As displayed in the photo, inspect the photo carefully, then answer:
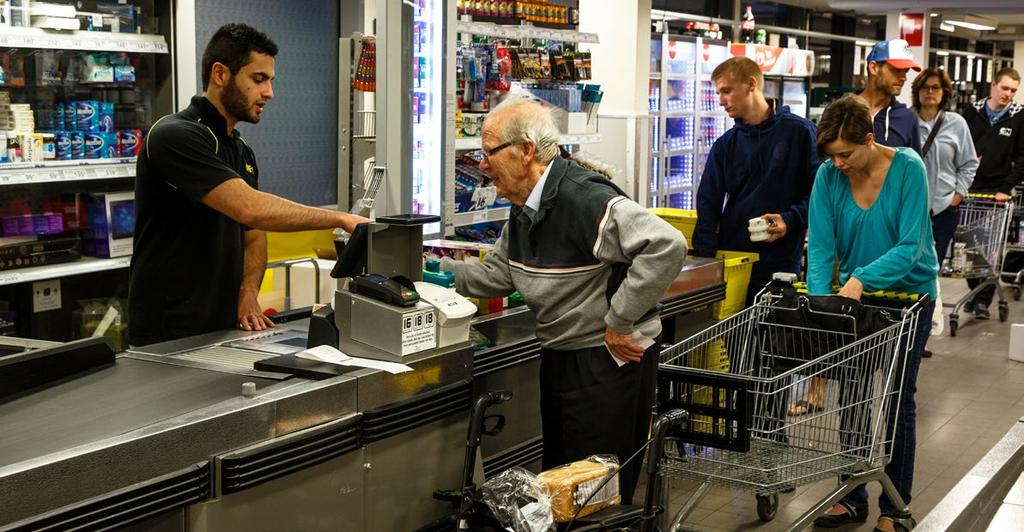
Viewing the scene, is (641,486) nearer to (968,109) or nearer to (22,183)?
(22,183)

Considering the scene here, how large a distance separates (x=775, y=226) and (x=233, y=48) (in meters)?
2.85

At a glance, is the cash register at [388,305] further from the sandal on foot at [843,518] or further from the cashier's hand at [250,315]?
the sandal on foot at [843,518]

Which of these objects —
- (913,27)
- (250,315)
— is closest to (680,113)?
(913,27)

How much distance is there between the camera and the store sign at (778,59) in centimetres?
1288

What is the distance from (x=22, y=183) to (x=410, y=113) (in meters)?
1.91

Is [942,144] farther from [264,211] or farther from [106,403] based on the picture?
[106,403]

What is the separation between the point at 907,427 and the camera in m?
4.28

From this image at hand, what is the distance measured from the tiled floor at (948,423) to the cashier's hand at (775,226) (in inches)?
46.3

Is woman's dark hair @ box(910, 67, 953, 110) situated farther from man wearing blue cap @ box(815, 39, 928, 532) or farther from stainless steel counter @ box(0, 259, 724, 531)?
stainless steel counter @ box(0, 259, 724, 531)

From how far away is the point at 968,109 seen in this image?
10961 mm

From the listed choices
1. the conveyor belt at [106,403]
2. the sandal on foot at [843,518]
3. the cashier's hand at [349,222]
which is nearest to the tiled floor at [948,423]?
the sandal on foot at [843,518]

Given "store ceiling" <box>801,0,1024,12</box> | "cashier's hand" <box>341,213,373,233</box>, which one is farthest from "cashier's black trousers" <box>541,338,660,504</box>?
"store ceiling" <box>801,0,1024,12</box>

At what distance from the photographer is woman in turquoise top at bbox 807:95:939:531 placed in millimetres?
4035

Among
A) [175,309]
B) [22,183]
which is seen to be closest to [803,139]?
[175,309]
